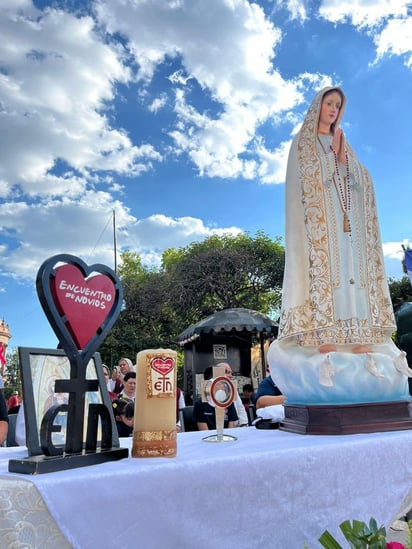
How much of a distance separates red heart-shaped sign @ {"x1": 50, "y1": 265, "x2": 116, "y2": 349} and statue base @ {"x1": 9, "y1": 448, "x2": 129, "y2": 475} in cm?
31

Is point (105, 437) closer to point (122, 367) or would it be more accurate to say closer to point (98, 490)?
point (98, 490)

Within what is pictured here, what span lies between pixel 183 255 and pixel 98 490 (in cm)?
2290

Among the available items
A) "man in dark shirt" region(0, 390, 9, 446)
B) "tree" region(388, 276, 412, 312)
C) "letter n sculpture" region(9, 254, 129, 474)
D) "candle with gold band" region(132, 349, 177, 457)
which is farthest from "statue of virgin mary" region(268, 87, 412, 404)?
"tree" region(388, 276, 412, 312)

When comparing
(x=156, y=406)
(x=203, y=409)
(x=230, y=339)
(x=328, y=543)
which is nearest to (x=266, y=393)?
(x=203, y=409)

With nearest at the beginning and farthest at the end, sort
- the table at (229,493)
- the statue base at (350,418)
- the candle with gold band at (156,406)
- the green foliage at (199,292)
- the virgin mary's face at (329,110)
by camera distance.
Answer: the table at (229,493)
the candle with gold band at (156,406)
the statue base at (350,418)
the virgin mary's face at (329,110)
the green foliage at (199,292)

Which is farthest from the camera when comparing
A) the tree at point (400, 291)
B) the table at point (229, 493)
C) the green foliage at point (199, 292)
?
the green foliage at point (199, 292)

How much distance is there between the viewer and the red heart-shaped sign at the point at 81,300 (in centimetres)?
124

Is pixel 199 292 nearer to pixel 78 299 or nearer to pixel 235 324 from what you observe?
pixel 235 324

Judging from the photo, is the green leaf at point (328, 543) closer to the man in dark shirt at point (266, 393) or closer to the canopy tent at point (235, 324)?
the man in dark shirt at point (266, 393)

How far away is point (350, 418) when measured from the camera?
1.88 m

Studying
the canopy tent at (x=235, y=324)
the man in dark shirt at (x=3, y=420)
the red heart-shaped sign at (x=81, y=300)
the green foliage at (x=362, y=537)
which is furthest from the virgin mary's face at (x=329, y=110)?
the canopy tent at (x=235, y=324)

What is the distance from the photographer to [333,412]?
1872 mm

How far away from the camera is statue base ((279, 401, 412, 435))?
6.06 ft

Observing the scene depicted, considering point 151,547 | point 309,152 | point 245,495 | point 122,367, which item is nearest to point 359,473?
point 245,495
